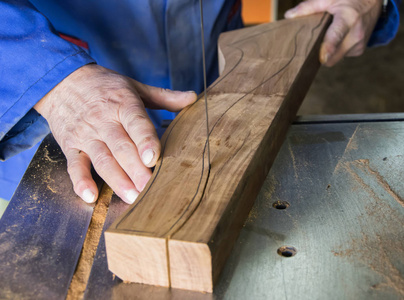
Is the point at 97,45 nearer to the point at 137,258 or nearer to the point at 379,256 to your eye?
the point at 137,258

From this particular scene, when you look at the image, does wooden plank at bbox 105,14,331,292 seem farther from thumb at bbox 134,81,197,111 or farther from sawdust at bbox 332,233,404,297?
sawdust at bbox 332,233,404,297

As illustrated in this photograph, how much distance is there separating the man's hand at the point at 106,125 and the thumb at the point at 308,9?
2.35ft

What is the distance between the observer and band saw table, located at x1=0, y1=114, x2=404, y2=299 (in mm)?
800

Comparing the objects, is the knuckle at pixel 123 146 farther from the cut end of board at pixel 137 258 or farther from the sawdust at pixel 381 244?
the sawdust at pixel 381 244

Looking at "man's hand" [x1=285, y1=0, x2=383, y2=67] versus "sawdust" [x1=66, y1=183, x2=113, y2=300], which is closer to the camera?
"sawdust" [x1=66, y1=183, x2=113, y2=300]

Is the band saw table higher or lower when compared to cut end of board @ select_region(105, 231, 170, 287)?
lower

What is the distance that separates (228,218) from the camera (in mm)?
834

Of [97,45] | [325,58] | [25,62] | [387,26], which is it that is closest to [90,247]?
[25,62]

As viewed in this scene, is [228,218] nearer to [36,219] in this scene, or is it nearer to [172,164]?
[172,164]

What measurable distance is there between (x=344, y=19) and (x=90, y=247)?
1235 mm

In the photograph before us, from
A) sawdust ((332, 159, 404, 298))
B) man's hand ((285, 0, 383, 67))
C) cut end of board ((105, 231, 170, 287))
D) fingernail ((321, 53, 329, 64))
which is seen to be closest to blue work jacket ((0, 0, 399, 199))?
man's hand ((285, 0, 383, 67))

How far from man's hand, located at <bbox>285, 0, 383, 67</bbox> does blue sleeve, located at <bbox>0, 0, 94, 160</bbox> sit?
34.2 inches

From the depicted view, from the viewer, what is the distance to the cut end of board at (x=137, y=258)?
0.77 m

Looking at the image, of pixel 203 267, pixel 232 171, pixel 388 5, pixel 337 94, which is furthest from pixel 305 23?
pixel 337 94
